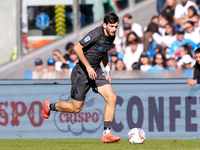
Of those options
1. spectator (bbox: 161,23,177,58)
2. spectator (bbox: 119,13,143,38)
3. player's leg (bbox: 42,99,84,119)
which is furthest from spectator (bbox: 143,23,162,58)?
player's leg (bbox: 42,99,84,119)

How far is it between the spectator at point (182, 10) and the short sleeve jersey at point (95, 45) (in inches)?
195

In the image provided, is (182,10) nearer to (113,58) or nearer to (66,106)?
(113,58)

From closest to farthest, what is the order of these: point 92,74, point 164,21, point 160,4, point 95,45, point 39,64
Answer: point 92,74, point 95,45, point 164,21, point 39,64, point 160,4

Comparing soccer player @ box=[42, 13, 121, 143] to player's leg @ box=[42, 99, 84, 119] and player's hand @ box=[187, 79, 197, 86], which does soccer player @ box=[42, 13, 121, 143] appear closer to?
player's leg @ box=[42, 99, 84, 119]

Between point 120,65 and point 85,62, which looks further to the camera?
point 120,65

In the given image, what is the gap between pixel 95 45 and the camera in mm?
7344

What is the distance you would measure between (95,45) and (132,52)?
4.40m

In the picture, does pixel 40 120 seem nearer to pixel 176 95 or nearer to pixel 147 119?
pixel 147 119

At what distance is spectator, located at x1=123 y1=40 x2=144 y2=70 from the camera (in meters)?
11.5

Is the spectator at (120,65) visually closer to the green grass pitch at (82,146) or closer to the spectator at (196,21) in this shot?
the spectator at (196,21)

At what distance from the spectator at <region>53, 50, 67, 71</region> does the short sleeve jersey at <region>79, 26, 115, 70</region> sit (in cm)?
446

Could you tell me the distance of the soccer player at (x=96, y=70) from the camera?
7027 millimetres

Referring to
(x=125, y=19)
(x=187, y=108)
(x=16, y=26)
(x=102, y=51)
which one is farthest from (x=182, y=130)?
(x=16, y=26)

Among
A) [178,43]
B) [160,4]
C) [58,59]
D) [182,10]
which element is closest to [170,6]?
[182,10]
